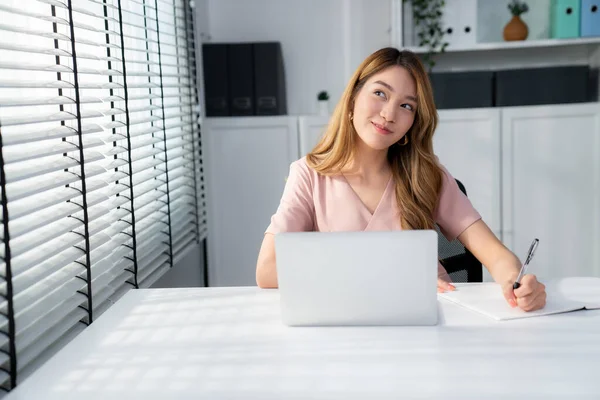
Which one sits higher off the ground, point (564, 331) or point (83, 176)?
point (83, 176)

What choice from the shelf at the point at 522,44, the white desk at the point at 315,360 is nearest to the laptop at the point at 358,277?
the white desk at the point at 315,360

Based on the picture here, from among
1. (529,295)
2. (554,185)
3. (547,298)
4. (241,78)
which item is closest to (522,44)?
(554,185)

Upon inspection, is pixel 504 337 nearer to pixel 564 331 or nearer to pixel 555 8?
pixel 564 331

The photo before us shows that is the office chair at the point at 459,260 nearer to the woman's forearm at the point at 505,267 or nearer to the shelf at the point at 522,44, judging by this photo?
the woman's forearm at the point at 505,267

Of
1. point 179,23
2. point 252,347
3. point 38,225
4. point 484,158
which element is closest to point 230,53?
point 179,23

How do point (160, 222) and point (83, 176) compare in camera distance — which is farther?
point (160, 222)

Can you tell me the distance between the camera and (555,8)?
3.22 meters

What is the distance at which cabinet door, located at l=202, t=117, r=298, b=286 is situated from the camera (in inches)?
127

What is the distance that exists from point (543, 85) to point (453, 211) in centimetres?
159

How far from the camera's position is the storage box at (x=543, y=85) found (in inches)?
127

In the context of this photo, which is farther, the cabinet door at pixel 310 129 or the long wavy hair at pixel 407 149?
the cabinet door at pixel 310 129

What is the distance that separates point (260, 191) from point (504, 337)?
212 centimetres

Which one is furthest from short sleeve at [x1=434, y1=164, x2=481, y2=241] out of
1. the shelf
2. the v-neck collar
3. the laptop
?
the shelf

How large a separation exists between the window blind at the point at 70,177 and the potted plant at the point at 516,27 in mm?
1646
